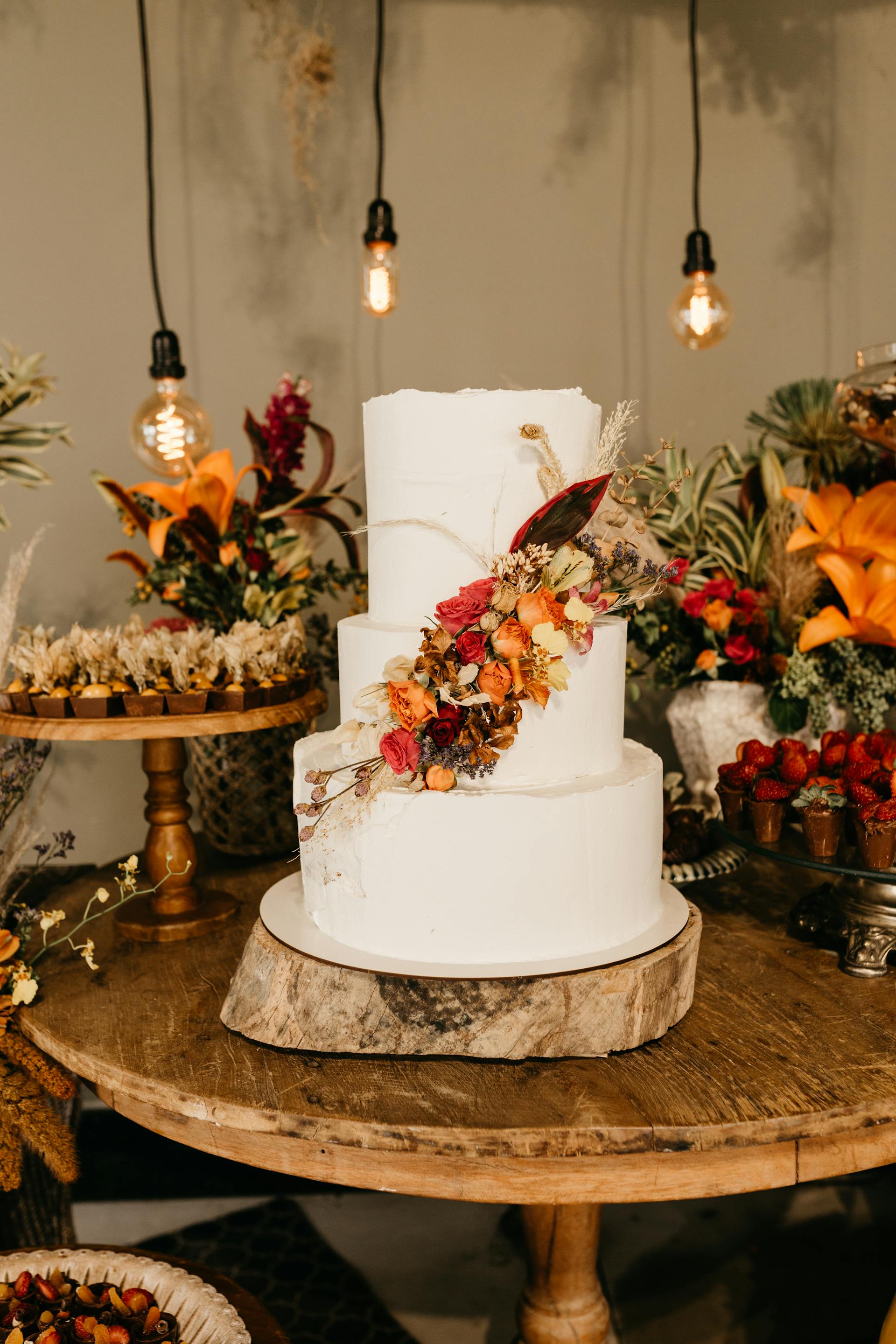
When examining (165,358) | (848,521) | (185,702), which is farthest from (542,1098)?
(165,358)

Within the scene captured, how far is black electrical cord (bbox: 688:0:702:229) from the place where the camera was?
7.47 ft

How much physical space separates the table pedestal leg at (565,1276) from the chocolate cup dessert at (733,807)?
0.58 meters

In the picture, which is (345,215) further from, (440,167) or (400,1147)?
(400,1147)

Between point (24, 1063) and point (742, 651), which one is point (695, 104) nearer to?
point (742, 651)

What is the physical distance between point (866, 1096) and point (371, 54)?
2393mm

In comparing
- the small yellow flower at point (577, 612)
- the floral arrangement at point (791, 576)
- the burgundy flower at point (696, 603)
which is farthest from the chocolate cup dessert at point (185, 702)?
the burgundy flower at point (696, 603)

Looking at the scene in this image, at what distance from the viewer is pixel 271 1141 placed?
102 cm

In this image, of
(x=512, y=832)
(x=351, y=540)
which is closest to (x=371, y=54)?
(x=351, y=540)

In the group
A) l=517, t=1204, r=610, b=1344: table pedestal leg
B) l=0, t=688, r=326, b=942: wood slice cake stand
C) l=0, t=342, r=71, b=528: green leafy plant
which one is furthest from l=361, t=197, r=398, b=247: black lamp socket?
l=517, t=1204, r=610, b=1344: table pedestal leg

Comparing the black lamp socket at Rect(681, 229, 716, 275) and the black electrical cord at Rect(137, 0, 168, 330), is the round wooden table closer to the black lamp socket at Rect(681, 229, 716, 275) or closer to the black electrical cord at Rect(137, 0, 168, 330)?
the black lamp socket at Rect(681, 229, 716, 275)

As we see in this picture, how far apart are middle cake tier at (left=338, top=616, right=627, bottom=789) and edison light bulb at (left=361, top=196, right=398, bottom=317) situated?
A: 0.99m

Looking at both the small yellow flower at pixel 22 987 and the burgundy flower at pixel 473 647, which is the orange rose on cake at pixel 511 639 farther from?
the small yellow flower at pixel 22 987

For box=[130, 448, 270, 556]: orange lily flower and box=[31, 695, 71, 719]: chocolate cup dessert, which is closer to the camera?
box=[31, 695, 71, 719]: chocolate cup dessert

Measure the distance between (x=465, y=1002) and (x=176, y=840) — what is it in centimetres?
70
